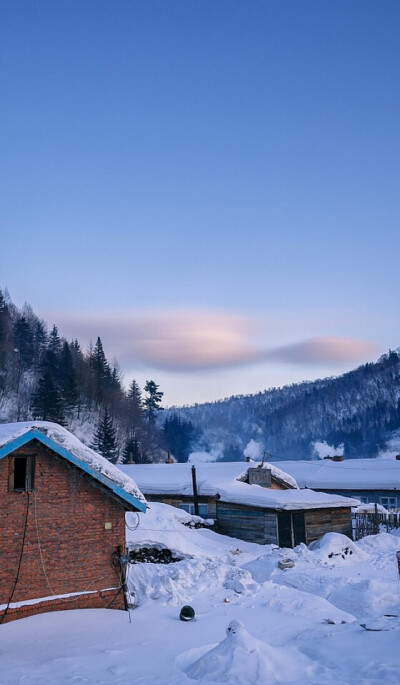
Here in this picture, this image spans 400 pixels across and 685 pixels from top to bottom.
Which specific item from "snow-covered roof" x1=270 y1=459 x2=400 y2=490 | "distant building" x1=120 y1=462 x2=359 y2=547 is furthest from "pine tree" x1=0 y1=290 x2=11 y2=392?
"distant building" x1=120 y1=462 x2=359 y2=547

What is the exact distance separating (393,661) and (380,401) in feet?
583

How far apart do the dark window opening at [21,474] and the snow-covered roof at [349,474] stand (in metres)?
37.8

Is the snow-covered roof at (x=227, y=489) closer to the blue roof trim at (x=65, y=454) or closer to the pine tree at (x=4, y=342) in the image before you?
the blue roof trim at (x=65, y=454)

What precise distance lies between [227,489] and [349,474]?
20.7m

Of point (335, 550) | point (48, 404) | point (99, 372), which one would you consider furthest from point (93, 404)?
point (335, 550)

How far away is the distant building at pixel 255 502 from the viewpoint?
99.9ft

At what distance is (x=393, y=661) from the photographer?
9438 millimetres

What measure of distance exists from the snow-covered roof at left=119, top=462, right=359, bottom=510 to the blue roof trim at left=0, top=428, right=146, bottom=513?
1648 centimetres

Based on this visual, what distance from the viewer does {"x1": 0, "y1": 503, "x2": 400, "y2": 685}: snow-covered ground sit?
9.42 meters

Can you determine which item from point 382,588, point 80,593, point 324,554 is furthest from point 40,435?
point 324,554

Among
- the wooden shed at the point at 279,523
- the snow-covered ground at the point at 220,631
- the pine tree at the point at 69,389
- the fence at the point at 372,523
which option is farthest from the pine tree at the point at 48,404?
the snow-covered ground at the point at 220,631

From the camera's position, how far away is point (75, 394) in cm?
8938

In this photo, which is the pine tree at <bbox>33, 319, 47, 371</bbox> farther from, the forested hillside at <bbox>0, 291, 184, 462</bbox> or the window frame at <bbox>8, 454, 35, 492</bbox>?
the window frame at <bbox>8, 454, 35, 492</bbox>

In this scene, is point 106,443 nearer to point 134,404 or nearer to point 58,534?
point 134,404
